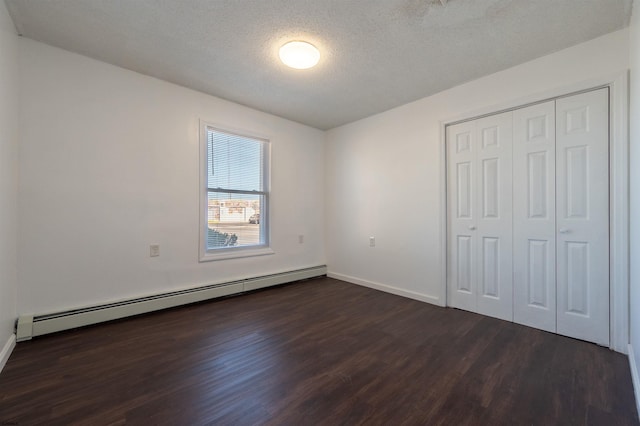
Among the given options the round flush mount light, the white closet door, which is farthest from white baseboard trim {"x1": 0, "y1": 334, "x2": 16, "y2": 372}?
the white closet door

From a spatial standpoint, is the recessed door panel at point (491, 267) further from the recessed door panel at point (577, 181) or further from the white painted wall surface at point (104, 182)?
the white painted wall surface at point (104, 182)

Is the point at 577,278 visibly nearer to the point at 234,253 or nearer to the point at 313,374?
the point at 313,374

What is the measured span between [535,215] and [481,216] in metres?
0.47

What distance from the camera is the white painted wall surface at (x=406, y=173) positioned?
2.45 meters

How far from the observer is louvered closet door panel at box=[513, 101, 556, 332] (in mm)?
2502

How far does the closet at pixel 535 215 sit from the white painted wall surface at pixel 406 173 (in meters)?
0.18

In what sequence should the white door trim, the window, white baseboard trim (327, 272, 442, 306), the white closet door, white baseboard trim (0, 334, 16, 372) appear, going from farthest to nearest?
the window
white baseboard trim (327, 272, 442, 306)
the white closet door
the white door trim
white baseboard trim (0, 334, 16, 372)

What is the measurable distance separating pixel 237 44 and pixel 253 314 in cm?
264

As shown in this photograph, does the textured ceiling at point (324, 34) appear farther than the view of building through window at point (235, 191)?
No

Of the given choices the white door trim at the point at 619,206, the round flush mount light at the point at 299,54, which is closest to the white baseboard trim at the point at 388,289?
the white door trim at the point at 619,206

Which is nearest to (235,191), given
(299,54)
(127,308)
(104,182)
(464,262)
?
(104,182)

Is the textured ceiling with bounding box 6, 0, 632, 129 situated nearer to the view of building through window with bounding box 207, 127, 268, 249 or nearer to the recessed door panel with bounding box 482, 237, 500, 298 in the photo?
the view of building through window with bounding box 207, 127, 268, 249

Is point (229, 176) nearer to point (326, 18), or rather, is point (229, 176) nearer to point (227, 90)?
point (227, 90)

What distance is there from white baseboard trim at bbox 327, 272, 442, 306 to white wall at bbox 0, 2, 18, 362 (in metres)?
3.66
